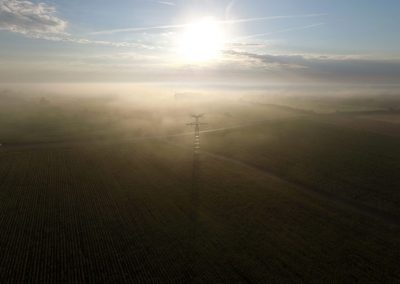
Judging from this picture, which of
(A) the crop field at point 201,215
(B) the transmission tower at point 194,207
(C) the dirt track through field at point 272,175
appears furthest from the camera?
(C) the dirt track through field at point 272,175

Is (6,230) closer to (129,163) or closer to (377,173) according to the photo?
(129,163)

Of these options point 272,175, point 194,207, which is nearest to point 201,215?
point 194,207

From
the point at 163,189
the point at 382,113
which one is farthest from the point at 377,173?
the point at 382,113

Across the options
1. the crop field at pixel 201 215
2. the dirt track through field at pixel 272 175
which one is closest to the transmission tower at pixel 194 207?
the crop field at pixel 201 215

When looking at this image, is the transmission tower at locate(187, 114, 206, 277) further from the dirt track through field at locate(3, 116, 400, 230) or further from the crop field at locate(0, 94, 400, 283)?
the dirt track through field at locate(3, 116, 400, 230)

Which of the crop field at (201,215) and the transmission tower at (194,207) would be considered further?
the transmission tower at (194,207)

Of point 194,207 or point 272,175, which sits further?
point 272,175

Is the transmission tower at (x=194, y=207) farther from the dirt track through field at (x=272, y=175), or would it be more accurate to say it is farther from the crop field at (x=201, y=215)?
the dirt track through field at (x=272, y=175)

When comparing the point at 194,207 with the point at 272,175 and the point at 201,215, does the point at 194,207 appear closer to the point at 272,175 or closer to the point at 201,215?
the point at 201,215

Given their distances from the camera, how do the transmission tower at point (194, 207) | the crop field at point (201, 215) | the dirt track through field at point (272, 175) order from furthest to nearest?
1. the dirt track through field at point (272, 175)
2. the transmission tower at point (194, 207)
3. the crop field at point (201, 215)
